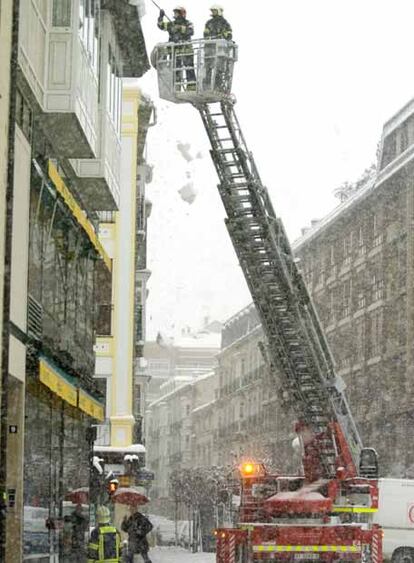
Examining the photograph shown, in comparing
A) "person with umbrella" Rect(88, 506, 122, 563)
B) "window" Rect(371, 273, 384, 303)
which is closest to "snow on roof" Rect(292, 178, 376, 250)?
"window" Rect(371, 273, 384, 303)

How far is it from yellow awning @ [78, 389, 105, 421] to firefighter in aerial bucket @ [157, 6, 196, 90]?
516 cm

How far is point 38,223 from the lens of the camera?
18.8 metres

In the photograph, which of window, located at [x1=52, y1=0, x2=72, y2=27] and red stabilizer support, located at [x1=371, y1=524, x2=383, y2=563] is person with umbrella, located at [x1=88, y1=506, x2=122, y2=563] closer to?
red stabilizer support, located at [x1=371, y1=524, x2=383, y2=563]

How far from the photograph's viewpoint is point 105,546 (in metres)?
17.3

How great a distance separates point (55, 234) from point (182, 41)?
12.5ft

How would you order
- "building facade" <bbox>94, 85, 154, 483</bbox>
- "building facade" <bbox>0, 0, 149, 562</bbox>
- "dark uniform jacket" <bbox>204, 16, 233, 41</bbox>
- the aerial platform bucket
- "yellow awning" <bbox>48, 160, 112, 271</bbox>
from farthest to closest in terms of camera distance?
"building facade" <bbox>94, 85, 154, 483</bbox> → "dark uniform jacket" <bbox>204, 16, 233, 41</bbox> → the aerial platform bucket → "yellow awning" <bbox>48, 160, 112, 271</bbox> → "building facade" <bbox>0, 0, 149, 562</bbox>

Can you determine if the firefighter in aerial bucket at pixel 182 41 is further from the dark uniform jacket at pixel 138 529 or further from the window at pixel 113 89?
the dark uniform jacket at pixel 138 529

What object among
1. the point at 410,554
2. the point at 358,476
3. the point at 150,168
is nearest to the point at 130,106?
the point at 150,168

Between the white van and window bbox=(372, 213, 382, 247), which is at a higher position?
window bbox=(372, 213, 382, 247)

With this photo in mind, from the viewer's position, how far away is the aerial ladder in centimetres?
2077

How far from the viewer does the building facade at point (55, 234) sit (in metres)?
16.6

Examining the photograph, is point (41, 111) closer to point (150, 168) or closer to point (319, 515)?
point (319, 515)

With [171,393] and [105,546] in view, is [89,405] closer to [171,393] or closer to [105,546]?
[105,546]

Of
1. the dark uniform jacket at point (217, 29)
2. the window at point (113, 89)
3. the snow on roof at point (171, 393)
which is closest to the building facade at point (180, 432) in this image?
the snow on roof at point (171, 393)
